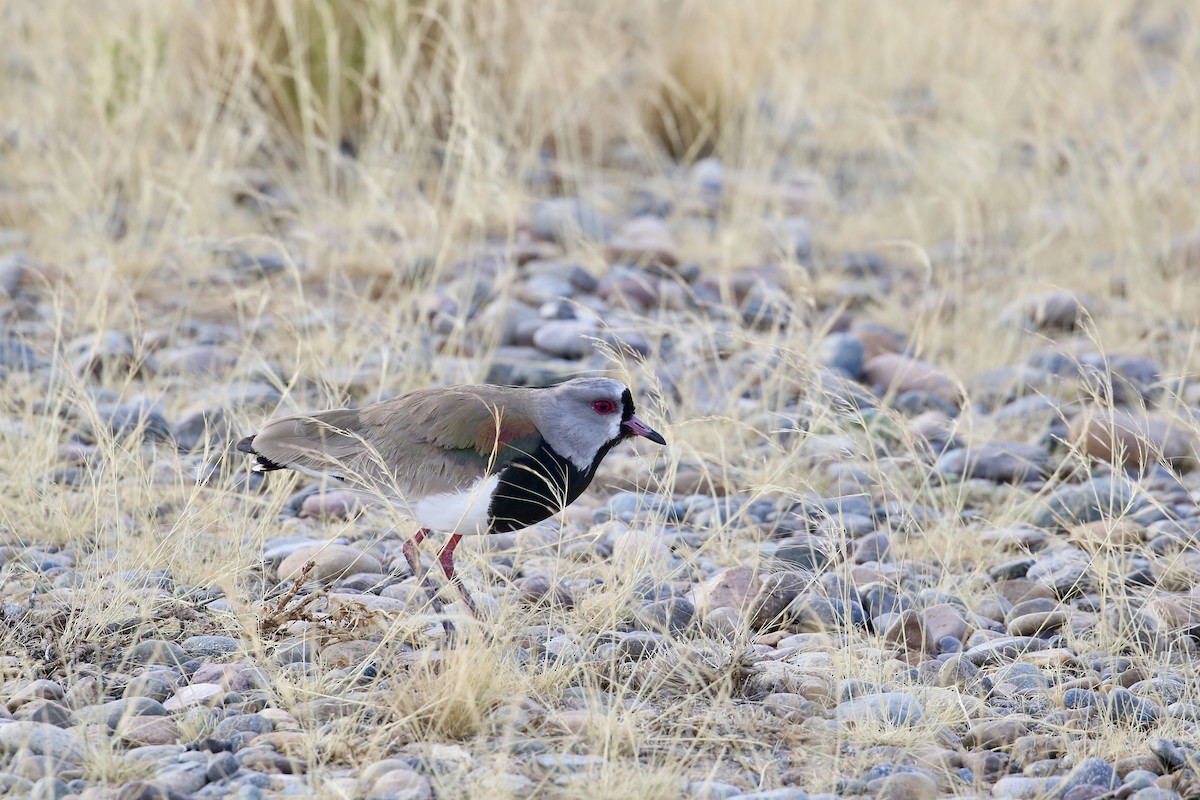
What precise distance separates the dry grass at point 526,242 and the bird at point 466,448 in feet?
0.61

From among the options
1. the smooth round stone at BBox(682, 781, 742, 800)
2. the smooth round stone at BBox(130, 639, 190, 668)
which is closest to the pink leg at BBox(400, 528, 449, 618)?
the smooth round stone at BBox(130, 639, 190, 668)

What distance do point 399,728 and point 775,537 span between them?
175 cm

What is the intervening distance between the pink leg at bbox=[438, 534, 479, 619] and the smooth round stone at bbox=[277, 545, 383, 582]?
0.30 meters

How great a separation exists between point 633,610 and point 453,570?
476mm

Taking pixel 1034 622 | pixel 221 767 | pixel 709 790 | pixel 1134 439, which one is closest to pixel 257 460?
pixel 221 767

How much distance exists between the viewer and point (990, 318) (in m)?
6.29

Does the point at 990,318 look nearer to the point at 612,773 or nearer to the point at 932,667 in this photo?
the point at 932,667

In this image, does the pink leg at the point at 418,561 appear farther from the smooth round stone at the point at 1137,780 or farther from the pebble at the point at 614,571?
the smooth round stone at the point at 1137,780

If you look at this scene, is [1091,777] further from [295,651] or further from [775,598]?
[295,651]

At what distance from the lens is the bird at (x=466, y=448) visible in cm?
364

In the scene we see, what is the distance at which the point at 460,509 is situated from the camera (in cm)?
362

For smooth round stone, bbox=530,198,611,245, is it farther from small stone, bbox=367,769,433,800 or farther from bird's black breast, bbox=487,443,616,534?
small stone, bbox=367,769,433,800

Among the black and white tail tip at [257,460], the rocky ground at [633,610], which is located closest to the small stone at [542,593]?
the rocky ground at [633,610]

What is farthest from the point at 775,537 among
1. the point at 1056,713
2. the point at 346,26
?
the point at 346,26
